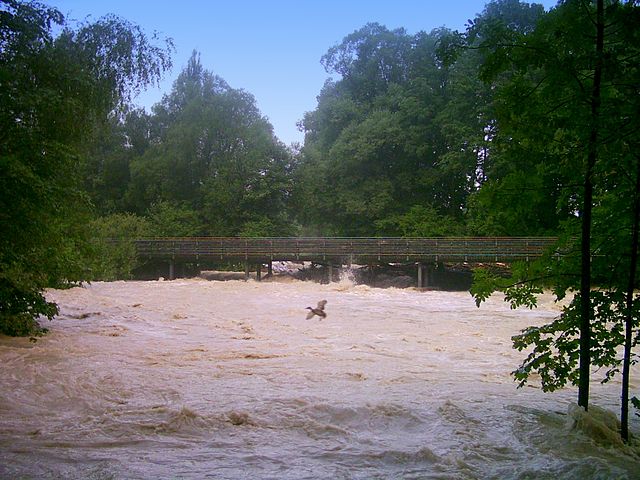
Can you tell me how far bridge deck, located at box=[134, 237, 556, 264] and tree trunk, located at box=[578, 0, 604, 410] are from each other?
23.9 metres

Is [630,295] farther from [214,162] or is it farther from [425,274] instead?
[214,162]

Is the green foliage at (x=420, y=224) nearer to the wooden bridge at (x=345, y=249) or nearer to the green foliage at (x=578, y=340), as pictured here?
the wooden bridge at (x=345, y=249)

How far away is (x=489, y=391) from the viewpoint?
7.54 meters

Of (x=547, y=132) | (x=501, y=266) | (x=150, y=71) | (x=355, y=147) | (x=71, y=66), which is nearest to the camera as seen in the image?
(x=547, y=132)

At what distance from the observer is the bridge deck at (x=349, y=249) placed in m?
28.7

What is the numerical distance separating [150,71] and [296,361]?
8.77m

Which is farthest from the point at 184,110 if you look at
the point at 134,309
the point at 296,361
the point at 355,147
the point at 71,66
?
the point at 296,361

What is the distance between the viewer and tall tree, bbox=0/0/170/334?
7.91 m

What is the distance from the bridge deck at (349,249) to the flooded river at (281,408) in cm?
1547

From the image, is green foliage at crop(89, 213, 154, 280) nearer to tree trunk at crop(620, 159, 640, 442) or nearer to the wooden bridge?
the wooden bridge

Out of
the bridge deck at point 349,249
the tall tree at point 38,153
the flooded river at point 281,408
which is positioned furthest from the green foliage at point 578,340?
the bridge deck at point 349,249

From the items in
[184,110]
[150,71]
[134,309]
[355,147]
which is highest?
[184,110]

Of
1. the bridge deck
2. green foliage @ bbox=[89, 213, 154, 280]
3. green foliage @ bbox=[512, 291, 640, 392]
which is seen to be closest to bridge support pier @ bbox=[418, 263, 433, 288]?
the bridge deck

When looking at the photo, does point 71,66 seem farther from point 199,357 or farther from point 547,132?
point 547,132
